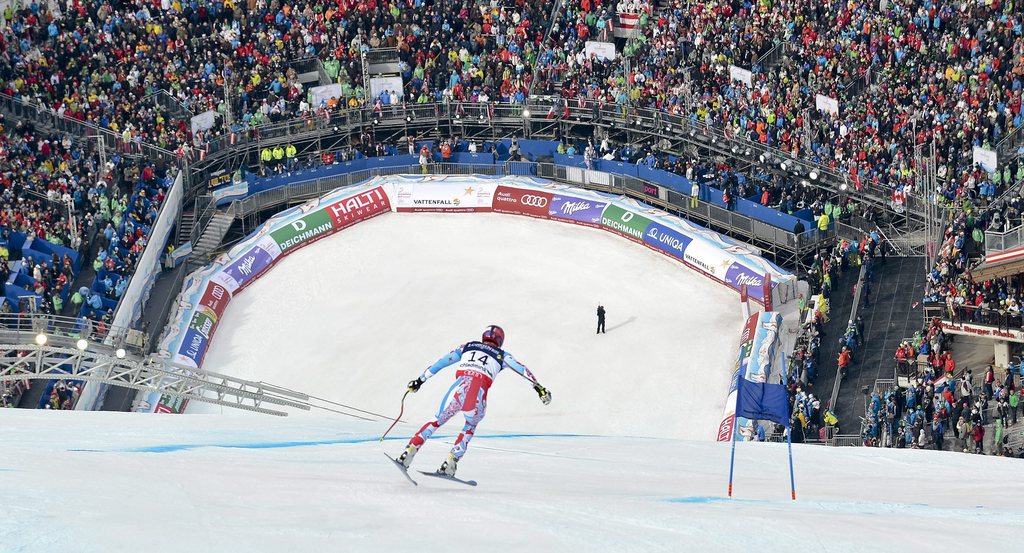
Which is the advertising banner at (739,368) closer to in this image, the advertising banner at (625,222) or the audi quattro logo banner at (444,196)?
the advertising banner at (625,222)

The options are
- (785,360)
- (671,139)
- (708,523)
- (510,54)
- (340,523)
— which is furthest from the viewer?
(510,54)

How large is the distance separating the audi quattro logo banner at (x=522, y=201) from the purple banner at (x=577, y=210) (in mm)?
236

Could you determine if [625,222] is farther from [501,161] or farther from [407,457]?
[407,457]

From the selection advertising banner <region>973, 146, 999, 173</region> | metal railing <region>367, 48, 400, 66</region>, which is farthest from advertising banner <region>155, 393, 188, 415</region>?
advertising banner <region>973, 146, 999, 173</region>

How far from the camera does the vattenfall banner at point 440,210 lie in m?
35.3

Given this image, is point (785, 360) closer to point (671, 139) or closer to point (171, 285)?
point (671, 139)

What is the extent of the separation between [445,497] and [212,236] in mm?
28659

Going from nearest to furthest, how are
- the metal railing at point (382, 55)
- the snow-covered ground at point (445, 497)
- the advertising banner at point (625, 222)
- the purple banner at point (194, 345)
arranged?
the snow-covered ground at point (445, 497) → the purple banner at point (194, 345) → the advertising banner at point (625, 222) → the metal railing at point (382, 55)

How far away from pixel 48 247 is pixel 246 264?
16.6ft

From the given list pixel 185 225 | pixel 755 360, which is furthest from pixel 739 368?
pixel 185 225

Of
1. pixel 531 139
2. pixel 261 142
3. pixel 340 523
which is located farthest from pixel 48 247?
pixel 340 523

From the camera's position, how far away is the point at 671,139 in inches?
1630

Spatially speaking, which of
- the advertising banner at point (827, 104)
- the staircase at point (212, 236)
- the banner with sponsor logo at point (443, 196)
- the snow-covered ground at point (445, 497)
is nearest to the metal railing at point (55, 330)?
the staircase at point (212, 236)

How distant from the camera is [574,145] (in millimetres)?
42406
